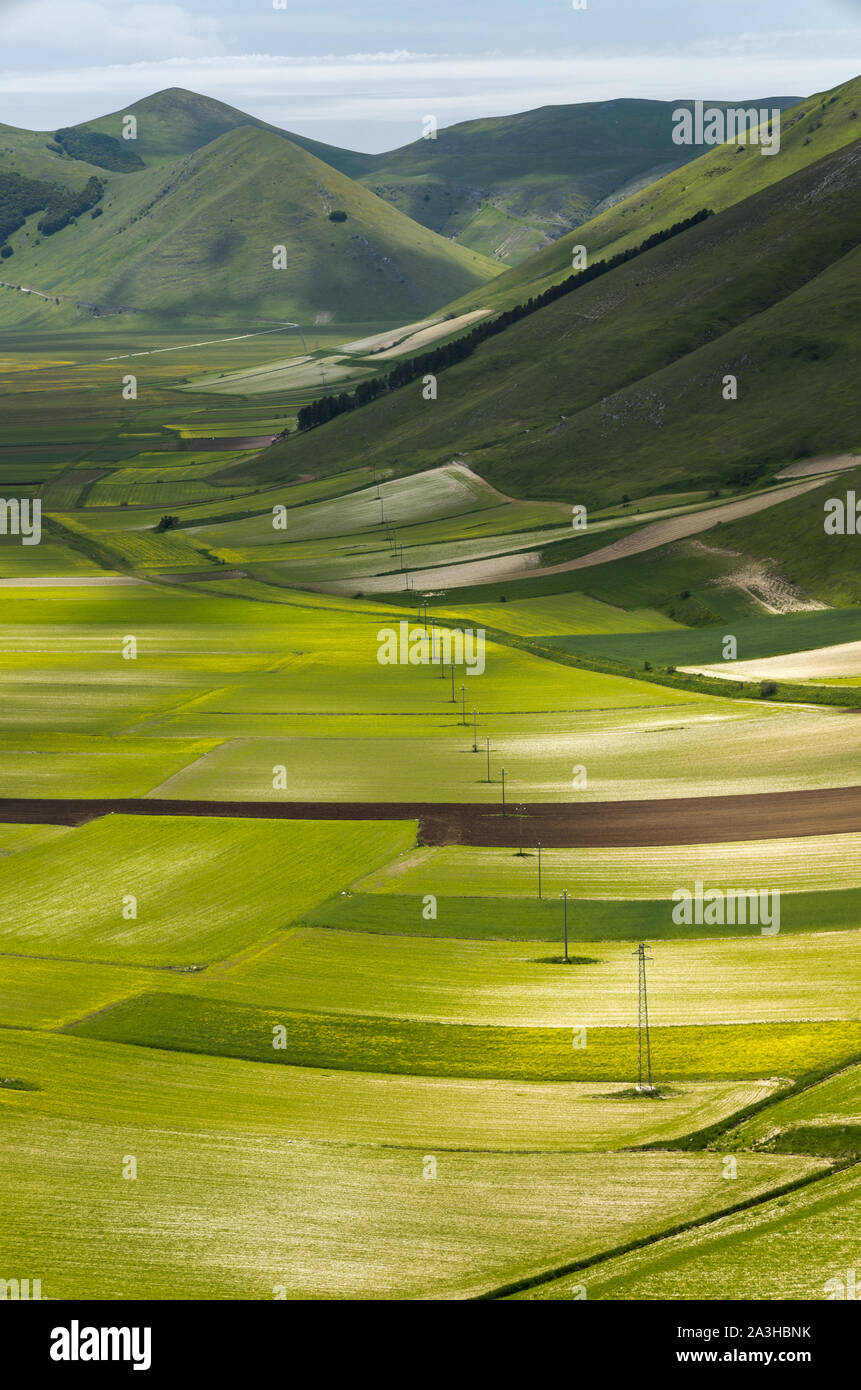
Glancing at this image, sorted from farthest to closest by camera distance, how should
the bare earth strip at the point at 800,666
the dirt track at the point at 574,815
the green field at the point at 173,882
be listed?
1. the bare earth strip at the point at 800,666
2. the dirt track at the point at 574,815
3. the green field at the point at 173,882

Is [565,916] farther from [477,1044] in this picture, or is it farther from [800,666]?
[800,666]

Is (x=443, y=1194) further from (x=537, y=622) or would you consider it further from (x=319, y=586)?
(x=319, y=586)

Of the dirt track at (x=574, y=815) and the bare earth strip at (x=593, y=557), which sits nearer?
the dirt track at (x=574, y=815)

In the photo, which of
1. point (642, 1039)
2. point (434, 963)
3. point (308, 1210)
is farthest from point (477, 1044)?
point (308, 1210)

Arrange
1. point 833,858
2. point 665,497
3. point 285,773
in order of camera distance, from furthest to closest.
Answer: point 665,497, point 285,773, point 833,858

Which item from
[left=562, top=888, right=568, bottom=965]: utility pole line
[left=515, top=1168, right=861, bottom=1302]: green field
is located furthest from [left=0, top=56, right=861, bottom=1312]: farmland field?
[left=562, top=888, right=568, bottom=965]: utility pole line

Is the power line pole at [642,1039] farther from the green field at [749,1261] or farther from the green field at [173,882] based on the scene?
the green field at [173,882]

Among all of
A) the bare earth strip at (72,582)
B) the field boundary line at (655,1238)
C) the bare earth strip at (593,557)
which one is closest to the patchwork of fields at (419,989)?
the field boundary line at (655,1238)
